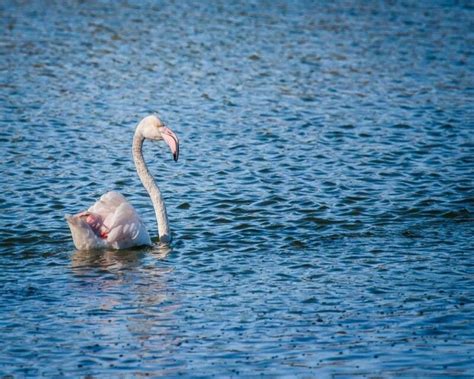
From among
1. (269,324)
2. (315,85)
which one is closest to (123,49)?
(315,85)

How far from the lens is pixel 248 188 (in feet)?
45.4

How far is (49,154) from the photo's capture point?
50.0ft

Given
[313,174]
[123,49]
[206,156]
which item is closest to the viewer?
[313,174]

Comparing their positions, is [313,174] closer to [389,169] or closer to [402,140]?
[389,169]

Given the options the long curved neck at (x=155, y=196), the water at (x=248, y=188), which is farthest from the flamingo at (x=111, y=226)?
the water at (x=248, y=188)

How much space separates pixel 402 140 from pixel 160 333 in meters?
7.95

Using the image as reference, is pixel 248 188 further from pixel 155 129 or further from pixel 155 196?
pixel 155 129

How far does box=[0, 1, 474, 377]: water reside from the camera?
346 inches

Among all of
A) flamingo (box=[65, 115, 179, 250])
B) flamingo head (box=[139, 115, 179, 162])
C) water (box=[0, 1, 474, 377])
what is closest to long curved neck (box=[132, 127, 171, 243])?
flamingo (box=[65, 115, 179, 250])

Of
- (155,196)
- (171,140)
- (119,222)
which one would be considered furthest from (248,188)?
(119,222)

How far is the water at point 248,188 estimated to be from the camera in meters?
8.79

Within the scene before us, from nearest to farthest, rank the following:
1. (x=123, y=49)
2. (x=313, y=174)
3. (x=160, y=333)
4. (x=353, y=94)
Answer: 1. (x=160, y=333)
2. (x=313, y=174)
3. (x=353, y=94)
4. (x=123, y=49)

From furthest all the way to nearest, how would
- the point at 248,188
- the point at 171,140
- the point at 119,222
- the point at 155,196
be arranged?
1. the point at 248,188
2. the point at 155,196
3. the point at 171,140
4. the point at 119,222

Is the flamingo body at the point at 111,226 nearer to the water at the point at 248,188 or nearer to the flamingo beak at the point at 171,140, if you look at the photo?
the water at the point at 248,188
